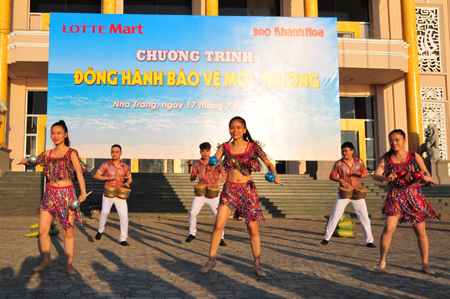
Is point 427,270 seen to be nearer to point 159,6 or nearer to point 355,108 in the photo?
point 355,108

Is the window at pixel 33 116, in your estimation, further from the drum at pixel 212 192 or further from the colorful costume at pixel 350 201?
the colorful costume at pixel 350 201

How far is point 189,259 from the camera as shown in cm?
581

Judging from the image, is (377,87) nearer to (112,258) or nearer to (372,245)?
(372,245)

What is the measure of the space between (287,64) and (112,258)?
8522mm

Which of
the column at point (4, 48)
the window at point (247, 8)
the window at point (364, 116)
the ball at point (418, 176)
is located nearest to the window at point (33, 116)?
the column at point (4, 48)

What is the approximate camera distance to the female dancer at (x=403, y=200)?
506 centimetres

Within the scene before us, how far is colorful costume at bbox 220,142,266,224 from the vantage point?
4.93 metres

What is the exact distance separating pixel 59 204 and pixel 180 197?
383 inches

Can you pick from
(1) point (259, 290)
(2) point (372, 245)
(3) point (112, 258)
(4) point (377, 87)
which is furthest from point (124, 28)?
(4) point (377, 87)

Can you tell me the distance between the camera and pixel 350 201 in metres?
7.57

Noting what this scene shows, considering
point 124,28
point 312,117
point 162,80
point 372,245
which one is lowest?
point 372,245

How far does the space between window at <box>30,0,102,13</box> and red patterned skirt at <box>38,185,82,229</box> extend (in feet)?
62.8

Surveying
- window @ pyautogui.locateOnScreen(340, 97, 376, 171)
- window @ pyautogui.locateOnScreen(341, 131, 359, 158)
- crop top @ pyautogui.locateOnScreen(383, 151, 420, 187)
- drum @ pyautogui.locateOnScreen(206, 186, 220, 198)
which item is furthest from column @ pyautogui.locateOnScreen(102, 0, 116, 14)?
crop top @ pyautogui.locateOnScreen(383, 151, 420, 187)

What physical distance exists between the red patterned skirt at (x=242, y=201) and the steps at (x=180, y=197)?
8577 millimetres
